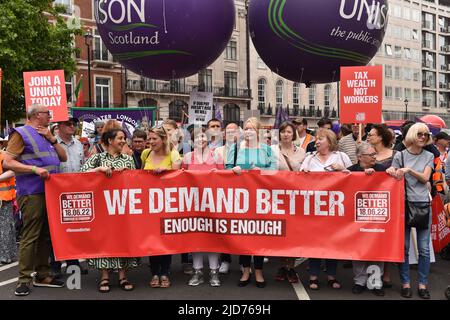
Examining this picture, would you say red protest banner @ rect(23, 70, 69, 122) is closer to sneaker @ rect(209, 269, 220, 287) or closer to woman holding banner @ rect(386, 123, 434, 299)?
sneaker @ rect(209, 269, 220, 287)

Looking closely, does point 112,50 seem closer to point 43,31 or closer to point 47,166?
point 47,166

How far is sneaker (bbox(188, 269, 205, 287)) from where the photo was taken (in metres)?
5.90

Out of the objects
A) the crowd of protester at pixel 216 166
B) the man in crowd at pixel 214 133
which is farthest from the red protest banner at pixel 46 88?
the man in crowd at pixel 214 133

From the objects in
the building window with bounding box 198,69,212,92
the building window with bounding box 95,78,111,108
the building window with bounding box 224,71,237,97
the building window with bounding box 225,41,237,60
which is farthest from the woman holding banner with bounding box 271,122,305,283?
the building window with bounding box 224,71,237,97

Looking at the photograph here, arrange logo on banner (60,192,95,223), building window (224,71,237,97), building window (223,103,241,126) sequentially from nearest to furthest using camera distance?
logo on banner (60,192,95,223) → building window (224,71,237,97) → building window (223,103,241,126)

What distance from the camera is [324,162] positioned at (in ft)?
19.1

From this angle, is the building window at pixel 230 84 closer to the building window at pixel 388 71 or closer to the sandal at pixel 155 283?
the building window at pixel 388 71

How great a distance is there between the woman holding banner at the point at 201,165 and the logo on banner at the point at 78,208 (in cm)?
116

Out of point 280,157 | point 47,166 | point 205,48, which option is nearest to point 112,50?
point 205,48

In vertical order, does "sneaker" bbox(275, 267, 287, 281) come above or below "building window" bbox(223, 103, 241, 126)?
below

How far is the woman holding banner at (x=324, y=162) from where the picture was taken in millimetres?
5762

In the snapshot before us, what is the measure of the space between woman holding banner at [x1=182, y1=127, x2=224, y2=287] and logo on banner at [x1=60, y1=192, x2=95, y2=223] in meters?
1.16

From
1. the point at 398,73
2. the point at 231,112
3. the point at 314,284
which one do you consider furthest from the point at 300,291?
the point at 398,73

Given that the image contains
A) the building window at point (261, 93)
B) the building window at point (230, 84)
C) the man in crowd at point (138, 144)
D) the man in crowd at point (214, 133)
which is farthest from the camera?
the building window at point (261, 93)
